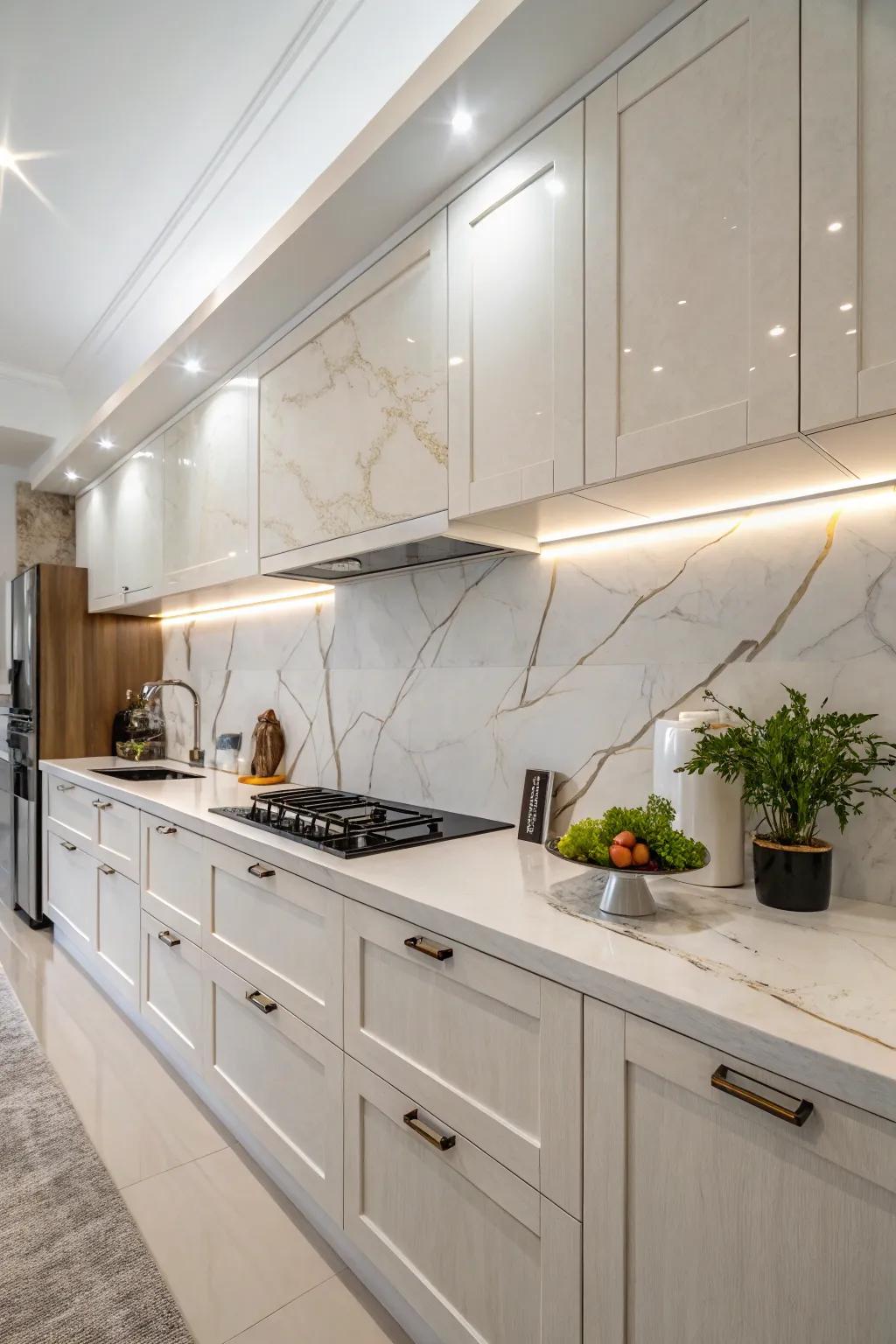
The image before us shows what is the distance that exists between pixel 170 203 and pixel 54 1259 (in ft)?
10.9

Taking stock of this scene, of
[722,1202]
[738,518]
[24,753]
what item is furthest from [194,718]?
[722,1202]

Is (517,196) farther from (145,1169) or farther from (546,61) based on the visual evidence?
(145,1169)

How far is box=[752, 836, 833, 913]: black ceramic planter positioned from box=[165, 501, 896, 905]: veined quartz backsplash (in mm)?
154

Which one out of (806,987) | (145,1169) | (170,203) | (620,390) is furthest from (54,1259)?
(170,203)

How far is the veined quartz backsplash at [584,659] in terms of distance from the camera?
1361 millimetres

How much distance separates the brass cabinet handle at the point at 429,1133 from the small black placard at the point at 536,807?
0.69 meters

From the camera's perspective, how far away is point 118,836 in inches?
112

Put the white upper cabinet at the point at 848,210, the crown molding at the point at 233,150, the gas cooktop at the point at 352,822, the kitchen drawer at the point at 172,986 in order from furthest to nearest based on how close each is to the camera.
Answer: the kitchen drawer at the point at 172,986 < the crown molding at the point at 233,150 < the gas cooktop at the point at 352,822 < the white upper cabinet at the point at 848,210

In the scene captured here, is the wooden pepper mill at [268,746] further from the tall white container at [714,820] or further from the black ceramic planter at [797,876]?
the black ceramic planter at [797,876]

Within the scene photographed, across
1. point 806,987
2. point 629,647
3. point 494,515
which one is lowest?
point 806,987

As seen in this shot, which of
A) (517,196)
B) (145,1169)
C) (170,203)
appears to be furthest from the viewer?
(170,203)

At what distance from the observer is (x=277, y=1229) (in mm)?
1727

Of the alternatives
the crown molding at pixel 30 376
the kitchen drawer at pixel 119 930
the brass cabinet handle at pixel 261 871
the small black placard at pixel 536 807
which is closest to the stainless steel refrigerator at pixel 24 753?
the kitchen drawer at pixel 119 930

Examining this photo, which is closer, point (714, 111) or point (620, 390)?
point (714, 111)
